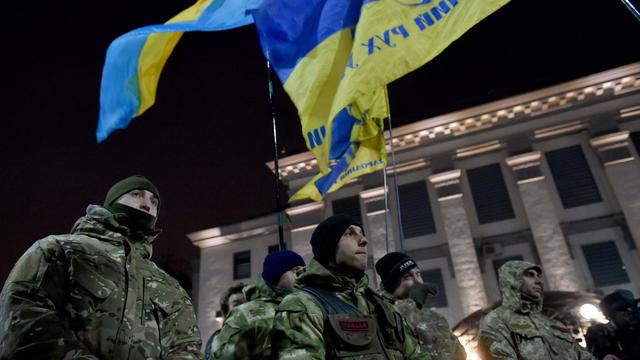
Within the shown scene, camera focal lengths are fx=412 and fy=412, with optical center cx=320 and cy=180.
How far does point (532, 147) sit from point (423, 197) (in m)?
5.70

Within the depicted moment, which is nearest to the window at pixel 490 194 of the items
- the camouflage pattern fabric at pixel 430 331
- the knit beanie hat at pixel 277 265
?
the camouflage pattern fabric at pixel 430 331

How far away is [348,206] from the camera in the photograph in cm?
2248

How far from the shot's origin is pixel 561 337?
15.5ft

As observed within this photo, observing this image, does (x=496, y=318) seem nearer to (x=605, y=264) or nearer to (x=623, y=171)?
(x=605, y=264)

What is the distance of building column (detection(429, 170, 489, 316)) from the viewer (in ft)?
58.4

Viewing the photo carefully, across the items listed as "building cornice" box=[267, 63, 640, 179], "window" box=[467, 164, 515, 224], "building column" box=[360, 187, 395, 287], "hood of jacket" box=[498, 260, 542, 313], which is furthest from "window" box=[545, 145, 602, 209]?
"hood of jacket" box=[498, 260, 542, 313]

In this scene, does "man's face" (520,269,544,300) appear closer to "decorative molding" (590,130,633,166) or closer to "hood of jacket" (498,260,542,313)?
"hood of jacket" (498,260,542,313)

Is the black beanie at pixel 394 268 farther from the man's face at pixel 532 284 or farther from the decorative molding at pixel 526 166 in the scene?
the decorative molding at pixel 526 166

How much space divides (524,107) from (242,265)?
701 inches

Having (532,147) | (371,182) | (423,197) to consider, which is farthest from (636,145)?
(371,182)

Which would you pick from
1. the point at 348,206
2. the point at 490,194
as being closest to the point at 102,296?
the point at 490,194

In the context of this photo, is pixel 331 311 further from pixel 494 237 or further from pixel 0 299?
pixel 494 237

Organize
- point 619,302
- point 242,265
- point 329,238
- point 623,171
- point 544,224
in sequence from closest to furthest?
point 329,238
point 619,302
point 623,171
point 544,224
point 242,265

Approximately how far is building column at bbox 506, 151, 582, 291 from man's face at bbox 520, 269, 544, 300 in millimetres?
13804
